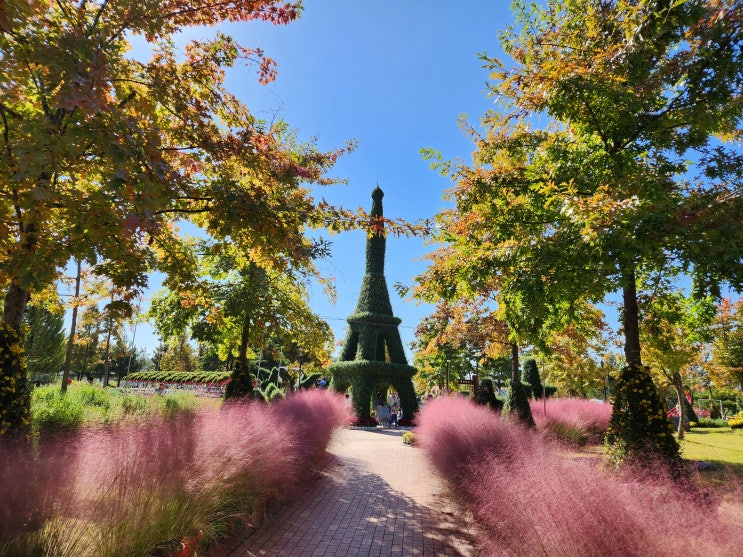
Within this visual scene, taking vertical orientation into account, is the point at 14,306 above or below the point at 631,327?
below

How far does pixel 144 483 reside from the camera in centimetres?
380

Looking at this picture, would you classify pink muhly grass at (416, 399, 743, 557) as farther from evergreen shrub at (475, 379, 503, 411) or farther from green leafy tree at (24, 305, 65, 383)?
green leafy tree at (24, 305, 65, 383)

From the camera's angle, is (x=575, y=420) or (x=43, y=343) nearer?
(x=575, y=420)

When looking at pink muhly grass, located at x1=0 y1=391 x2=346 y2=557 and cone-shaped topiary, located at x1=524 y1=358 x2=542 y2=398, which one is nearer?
pink muhly grass, located at x1=0 y1=391 x2=346 y2=557

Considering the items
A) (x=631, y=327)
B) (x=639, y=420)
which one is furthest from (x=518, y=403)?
(x=639, y=420)

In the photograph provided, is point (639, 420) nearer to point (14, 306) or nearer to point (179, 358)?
point (14, 306)

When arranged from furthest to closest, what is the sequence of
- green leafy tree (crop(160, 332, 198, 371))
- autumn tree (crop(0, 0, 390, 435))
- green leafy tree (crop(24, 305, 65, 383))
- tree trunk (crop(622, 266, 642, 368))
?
green leafy tree (crop(160, 332, 198, 371)) → green leafy tree (crop(24, 305, 65, 383)) → tree trunk (crop(622, 266, 642, 368)) → autumn tree (crop(0, 0, 390, 435))

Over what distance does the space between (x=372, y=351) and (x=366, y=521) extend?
15816mm

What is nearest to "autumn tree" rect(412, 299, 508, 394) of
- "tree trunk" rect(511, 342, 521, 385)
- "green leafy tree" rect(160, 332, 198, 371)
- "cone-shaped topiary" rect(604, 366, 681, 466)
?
"tree trunk" rect(511, 342, 521, 385)

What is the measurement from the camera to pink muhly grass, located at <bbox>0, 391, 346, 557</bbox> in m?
2.95

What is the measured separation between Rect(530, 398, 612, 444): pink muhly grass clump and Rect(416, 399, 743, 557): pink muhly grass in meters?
9.31

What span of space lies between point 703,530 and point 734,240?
4.89m

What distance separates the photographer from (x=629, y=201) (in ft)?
18.3

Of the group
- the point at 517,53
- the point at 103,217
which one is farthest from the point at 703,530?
the point at 517,53
